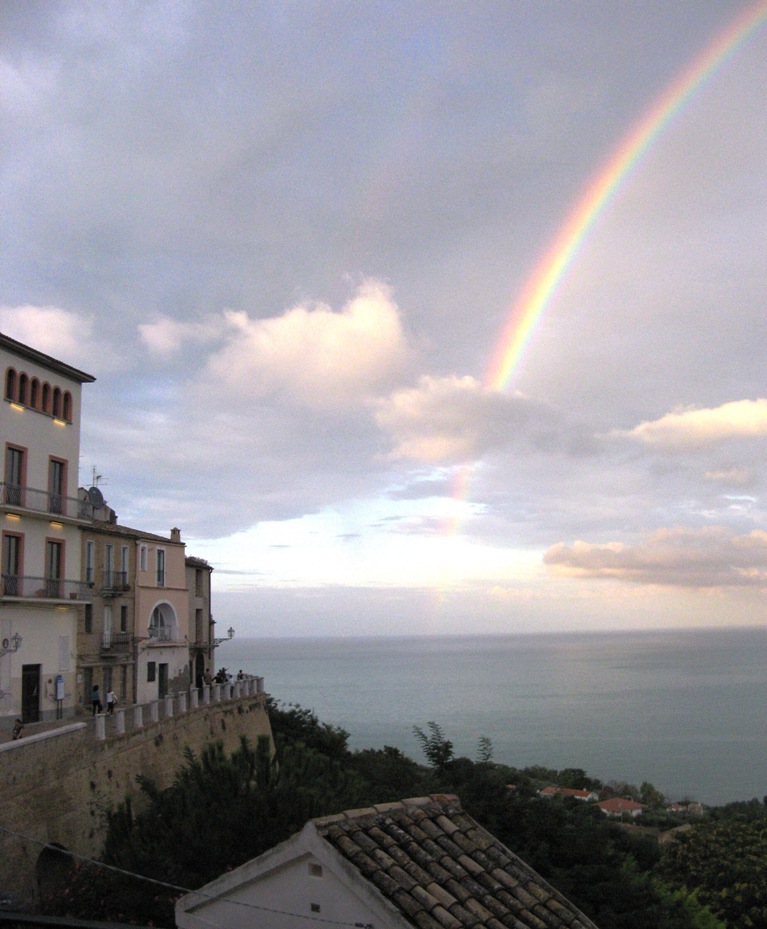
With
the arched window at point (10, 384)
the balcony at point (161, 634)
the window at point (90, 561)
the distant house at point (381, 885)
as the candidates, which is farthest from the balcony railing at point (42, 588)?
the distant house at point (381, 885)

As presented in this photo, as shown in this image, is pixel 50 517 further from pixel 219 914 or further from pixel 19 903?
pixel 219 914

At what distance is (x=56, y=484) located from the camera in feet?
95.9

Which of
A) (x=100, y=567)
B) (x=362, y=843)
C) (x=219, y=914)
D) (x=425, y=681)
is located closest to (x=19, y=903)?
(x=219, y=914)

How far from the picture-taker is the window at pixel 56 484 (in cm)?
2853

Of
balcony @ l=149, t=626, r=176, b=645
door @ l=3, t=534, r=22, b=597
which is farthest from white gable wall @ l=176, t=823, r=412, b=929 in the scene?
balcony @ l=149, t=626, r=176, b=645

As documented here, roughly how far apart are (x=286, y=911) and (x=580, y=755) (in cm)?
9776

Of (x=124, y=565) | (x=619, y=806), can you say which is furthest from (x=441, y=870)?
(x=619, y=806)

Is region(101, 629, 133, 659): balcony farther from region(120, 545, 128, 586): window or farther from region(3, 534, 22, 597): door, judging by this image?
region(3, 534, 22, 597): door

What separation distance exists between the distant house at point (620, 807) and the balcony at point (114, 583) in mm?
41726

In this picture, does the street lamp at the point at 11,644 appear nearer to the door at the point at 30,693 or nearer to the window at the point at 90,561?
the door at the point at 30,693

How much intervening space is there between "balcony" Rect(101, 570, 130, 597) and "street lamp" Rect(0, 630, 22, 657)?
5.59 meters

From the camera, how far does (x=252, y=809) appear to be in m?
14.2

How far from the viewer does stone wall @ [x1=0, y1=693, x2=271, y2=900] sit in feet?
52.5

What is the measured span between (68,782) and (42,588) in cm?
1102
